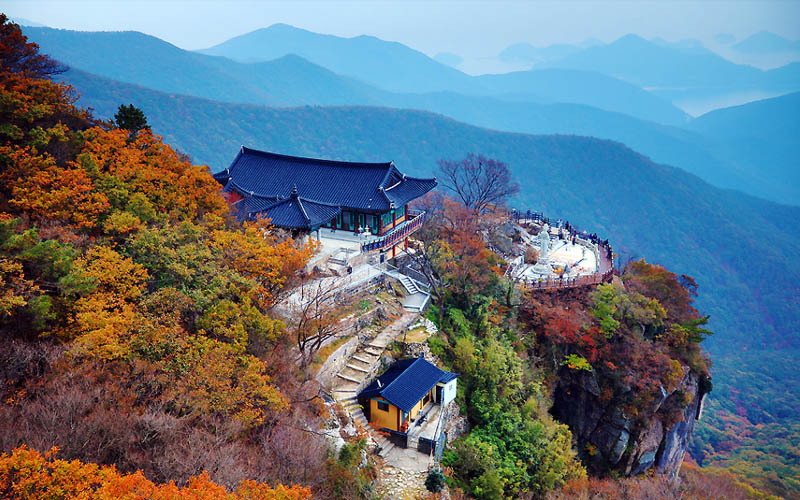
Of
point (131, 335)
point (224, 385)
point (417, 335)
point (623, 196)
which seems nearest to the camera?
point (224, 385)

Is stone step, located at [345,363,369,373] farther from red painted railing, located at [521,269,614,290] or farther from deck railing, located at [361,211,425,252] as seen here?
red painted railing, located at [521,269,614,290]

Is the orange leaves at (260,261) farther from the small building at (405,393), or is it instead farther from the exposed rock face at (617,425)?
the exposed rock face at (617,425)

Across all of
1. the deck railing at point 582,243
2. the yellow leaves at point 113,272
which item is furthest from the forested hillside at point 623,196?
the yellow leaves at point 113,272

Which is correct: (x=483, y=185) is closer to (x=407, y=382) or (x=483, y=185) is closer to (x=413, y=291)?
(x=413, y=291)

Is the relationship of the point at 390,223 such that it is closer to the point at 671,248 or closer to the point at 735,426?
the point at 735,426

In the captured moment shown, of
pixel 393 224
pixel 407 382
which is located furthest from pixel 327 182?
pixel 407 382

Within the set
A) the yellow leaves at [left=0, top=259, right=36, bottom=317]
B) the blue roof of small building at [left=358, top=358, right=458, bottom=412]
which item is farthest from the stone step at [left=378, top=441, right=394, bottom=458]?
the yellow leaves at [left=0, top=259, right=36, bottom=317]
